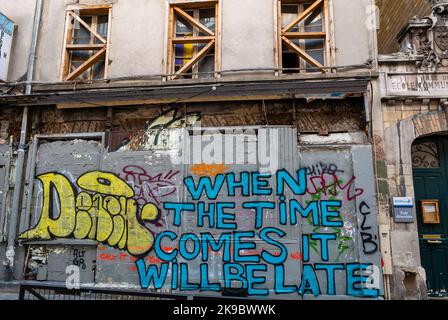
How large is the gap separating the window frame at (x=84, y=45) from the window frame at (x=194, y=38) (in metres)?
1.49

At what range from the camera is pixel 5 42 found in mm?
8422

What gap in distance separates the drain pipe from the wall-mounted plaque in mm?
8604

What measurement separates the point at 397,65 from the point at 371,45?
26.8 inches

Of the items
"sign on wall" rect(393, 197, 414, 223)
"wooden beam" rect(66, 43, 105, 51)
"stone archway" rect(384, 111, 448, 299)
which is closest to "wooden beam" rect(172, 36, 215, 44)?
"wooden beam" rect(66, 43, 105, 51)

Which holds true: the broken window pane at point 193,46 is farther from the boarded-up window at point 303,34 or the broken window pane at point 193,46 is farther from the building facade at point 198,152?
the boarded-up window at point 303,34

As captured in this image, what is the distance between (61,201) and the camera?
26.0ft

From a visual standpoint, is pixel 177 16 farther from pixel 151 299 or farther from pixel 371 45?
pixel 151 299

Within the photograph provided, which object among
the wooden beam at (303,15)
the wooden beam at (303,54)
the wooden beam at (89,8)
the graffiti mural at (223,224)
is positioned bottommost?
the graffiti mural at (223,224)

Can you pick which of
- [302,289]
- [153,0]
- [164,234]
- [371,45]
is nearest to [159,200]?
[164,234]

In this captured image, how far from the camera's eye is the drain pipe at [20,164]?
7.84m

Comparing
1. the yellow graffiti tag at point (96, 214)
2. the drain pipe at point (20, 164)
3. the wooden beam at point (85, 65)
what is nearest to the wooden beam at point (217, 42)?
the wooden beam at point (85, 65)

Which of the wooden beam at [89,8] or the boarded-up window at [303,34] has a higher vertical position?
the wooden beam at [89,8]

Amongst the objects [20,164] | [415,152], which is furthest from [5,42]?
[415,152]

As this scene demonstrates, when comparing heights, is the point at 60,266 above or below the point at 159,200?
below
